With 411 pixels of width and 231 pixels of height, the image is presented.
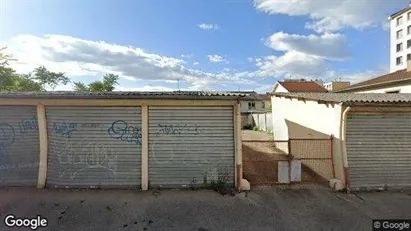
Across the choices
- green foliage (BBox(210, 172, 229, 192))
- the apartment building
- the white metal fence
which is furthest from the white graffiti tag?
the apartment building

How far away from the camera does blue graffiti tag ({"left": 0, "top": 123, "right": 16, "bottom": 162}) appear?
22.2 feet

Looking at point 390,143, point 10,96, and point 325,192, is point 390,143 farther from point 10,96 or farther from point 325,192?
point 10,96

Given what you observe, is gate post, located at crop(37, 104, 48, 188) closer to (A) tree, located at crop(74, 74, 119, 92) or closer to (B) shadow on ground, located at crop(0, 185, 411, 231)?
(B) shadow on ground, located at crop(0, 185, 411, 231)

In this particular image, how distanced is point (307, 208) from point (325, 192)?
1.22 metres

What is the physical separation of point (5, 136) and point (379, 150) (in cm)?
1062

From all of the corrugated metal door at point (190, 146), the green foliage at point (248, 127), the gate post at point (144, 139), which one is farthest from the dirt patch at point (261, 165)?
the green foliage at point (248, 127)

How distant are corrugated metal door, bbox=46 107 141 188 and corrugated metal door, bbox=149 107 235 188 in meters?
0.52

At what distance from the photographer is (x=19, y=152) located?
6789mm

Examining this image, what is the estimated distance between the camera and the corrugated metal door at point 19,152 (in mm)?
6762

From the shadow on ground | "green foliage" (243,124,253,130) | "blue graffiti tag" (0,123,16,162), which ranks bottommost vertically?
the shadow on ground

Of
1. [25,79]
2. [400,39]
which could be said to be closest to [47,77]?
[25,79]

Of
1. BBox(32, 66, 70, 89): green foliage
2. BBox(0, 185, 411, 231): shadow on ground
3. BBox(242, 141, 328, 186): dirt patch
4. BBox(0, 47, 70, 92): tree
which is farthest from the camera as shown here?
BBox(32, 66, 70, 89): green foliage

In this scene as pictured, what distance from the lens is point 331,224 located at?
534 centimetres

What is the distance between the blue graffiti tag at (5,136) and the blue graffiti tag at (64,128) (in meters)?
1.15
